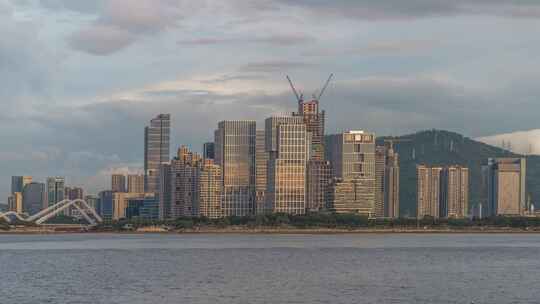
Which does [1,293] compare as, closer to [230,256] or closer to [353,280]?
[353,280]

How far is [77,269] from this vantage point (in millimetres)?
92438

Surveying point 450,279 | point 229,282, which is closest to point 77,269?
point 229,282

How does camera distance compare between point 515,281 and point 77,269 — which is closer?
point 515,281

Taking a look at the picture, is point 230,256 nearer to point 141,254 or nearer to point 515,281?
point 141,254

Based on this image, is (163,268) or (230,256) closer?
(163,268)

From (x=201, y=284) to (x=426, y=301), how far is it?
18941 mm

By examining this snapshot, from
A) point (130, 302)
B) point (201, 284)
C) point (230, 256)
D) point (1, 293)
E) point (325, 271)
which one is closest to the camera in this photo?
point (130, 302)

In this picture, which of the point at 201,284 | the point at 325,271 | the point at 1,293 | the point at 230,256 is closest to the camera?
the point at 1,293

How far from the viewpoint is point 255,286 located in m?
73.4

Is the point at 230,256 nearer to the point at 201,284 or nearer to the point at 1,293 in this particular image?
the point at 201,284

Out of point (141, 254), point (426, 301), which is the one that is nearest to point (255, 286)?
point (426, 301)

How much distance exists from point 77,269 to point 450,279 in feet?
110

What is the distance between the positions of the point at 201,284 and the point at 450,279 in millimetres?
19043

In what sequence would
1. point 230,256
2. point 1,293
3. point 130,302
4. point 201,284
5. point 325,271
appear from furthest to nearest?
point 230,256, point 325,271, point 201,284, point 1,293, point 130,302
